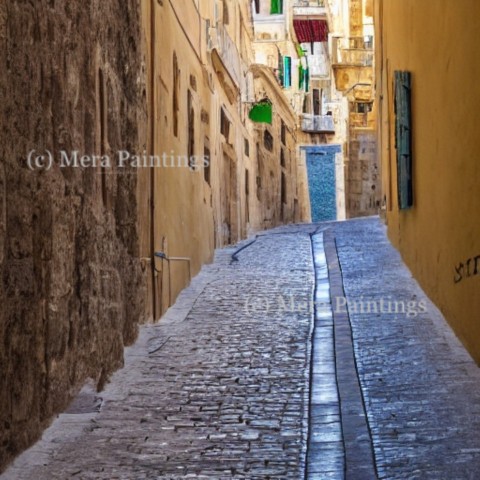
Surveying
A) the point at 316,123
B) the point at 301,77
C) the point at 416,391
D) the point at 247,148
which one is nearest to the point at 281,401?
the point at 416,391

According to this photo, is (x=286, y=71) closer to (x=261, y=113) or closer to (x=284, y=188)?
(x=284, y=188)

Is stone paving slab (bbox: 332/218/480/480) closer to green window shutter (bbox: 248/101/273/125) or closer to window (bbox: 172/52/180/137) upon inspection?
window (bbox: 172/52/180/137)

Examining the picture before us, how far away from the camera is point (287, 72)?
137 ft

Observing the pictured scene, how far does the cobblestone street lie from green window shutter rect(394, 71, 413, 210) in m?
1.40

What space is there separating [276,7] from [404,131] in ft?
97.6

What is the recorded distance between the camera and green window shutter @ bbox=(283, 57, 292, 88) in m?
41.1

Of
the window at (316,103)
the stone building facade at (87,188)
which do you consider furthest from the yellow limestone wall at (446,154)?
the window at (316,103)

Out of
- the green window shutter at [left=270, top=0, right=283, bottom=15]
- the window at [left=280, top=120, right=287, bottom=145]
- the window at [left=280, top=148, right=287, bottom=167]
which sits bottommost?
the window at [left=280, top=148, right=287, bottom=167]

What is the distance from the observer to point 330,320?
35.0 feet

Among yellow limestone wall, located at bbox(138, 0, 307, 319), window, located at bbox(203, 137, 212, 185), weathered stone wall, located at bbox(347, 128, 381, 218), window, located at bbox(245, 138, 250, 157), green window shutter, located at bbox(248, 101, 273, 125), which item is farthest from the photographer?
weathered stone wall, located at bbox(347, 128, 381, 218)

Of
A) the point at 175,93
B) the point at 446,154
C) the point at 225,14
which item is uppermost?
the point at 225,14

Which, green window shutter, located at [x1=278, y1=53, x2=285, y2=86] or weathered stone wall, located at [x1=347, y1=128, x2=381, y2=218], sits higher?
green window shutter, located at [x1=278, y1=53, x2=285, y2=86]

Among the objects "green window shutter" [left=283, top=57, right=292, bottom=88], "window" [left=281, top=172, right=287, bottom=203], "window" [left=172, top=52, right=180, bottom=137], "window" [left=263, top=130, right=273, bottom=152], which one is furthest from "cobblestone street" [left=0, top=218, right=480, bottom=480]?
"green window shutter" [left=283, top=57, right=292, bottom=88]

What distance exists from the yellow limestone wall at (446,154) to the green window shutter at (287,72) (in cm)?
2731
